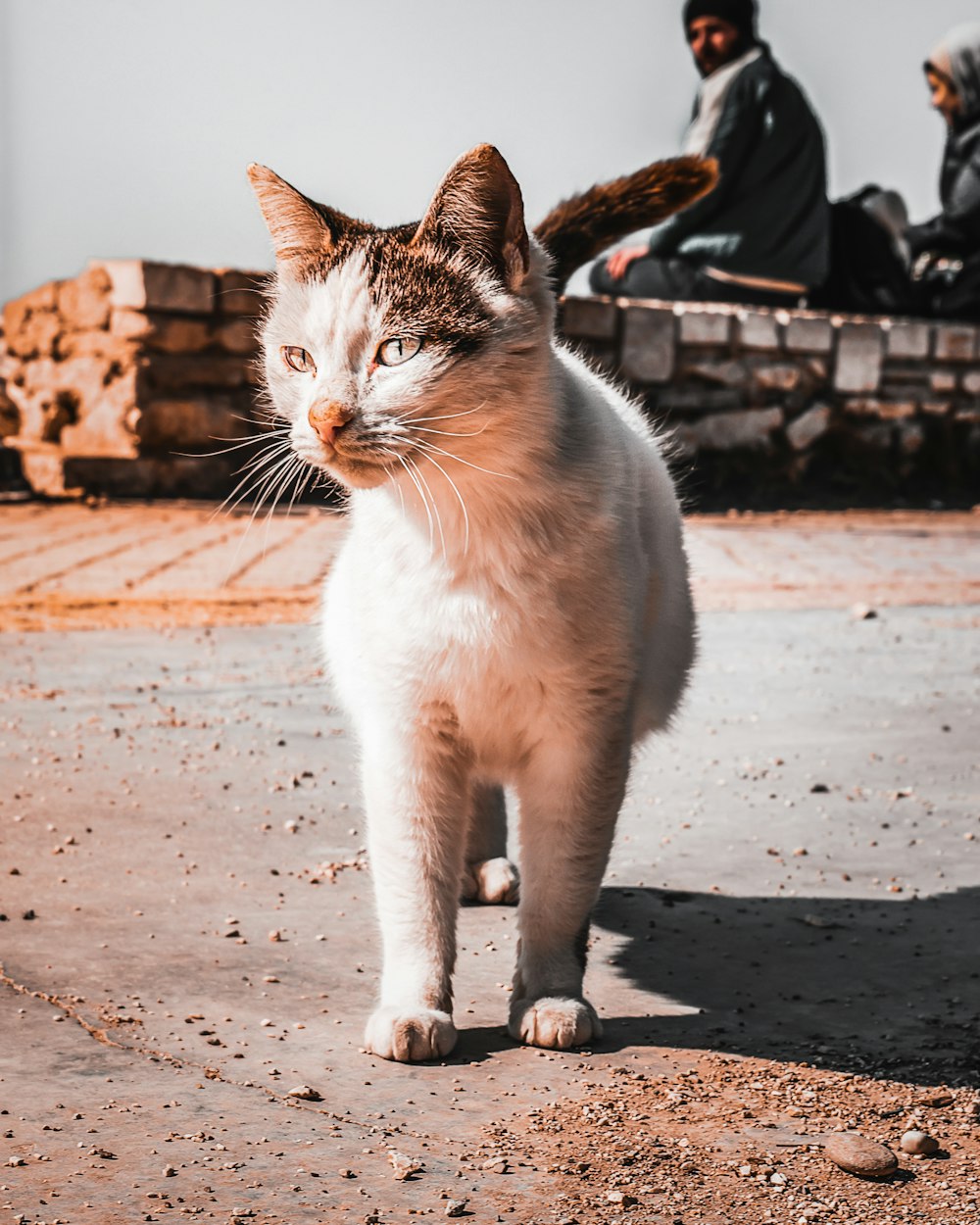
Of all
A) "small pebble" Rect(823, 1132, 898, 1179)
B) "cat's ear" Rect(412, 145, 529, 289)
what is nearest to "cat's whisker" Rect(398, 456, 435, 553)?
"cat's ear" Rect(412, 145, 529, 289)

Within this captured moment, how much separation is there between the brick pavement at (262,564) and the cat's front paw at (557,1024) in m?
3.26

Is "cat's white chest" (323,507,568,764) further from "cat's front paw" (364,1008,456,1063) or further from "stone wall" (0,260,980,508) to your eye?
"stone wall" (0,260,980,508)

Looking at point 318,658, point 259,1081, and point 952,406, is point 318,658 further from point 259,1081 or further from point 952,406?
point 952,406

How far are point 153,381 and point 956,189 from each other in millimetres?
6354

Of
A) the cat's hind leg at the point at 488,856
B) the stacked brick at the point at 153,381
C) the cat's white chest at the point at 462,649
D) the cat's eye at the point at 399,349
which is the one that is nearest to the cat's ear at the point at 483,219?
the cat's eye at the point at 399,349

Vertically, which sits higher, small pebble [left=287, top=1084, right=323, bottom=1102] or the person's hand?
the person's hand

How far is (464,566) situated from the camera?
2100 mm

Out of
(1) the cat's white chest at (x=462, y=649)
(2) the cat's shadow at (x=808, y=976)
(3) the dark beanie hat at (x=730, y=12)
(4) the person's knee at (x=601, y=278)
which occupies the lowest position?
(2) the cat's shadow at (x=808, y=976)

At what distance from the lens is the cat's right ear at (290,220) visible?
221cm

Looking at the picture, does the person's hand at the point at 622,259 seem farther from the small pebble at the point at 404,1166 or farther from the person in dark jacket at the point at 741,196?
the small pebble at the point at 404,1166

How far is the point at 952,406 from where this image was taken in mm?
10414

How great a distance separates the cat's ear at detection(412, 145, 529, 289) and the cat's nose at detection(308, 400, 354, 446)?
12.5 inches

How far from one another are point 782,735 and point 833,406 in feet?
21.5

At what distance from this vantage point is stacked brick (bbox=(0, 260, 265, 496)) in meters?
8.34
